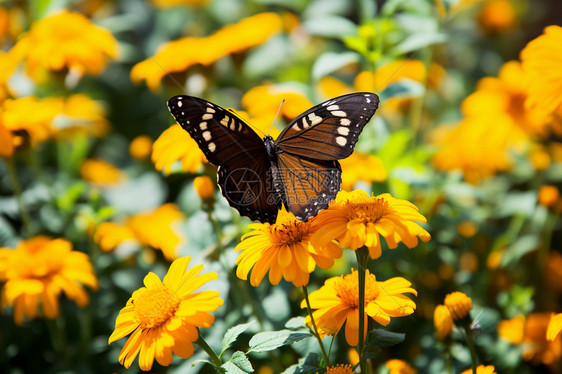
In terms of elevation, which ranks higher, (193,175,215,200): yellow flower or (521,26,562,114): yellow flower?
(521,26,562,114): yellow flower

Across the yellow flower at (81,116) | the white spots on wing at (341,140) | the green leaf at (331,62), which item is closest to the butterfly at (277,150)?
the white spots on wing at (341,140)

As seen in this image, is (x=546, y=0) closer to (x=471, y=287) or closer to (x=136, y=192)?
(x=471, y=287)

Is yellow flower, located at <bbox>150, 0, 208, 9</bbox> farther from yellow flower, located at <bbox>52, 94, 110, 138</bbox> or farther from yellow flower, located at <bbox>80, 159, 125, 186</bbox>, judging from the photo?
yellow flower, located at <bbox>80, 159, 125, 186</bbox>

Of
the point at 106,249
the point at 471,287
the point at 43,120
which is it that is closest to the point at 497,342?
the point at 471,287

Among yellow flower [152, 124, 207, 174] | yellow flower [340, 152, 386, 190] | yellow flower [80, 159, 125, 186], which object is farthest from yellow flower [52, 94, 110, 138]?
yellow flower [340, 152, 386, 190]

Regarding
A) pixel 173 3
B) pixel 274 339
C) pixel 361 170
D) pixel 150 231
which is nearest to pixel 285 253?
pixel 274 339
